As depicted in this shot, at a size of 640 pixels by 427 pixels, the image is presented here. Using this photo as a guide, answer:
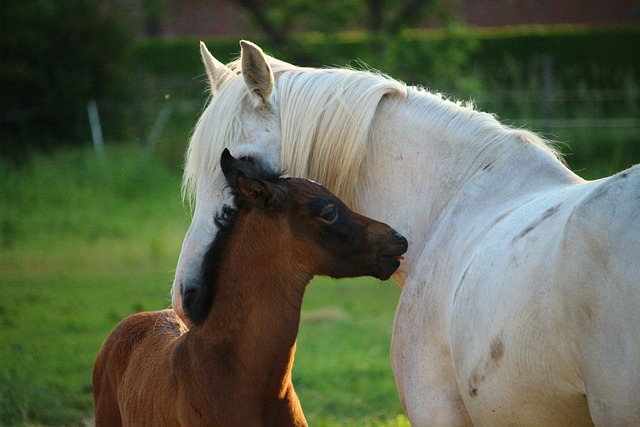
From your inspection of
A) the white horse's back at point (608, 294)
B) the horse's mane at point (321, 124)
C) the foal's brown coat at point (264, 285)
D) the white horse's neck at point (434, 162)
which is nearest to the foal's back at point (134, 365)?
the foal's brown coat at point (264, 285)

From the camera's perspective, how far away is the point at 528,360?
2312mm

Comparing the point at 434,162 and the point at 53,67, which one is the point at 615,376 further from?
A: the point at 53,67

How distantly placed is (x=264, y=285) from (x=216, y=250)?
216 mm

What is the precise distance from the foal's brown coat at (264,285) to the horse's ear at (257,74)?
36 cm

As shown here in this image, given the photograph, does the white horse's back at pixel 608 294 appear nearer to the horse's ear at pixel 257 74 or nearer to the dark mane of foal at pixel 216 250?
the dark mane of foal at pixel 216 250

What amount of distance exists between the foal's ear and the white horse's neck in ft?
1.52

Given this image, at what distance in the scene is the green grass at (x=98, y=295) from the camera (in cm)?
569

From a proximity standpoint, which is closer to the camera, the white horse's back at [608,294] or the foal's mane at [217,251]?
the white horse's back at [608,294]

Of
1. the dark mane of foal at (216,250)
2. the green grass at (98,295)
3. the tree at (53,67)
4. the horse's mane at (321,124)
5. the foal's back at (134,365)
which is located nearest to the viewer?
the dark mane of foal at (216,250)

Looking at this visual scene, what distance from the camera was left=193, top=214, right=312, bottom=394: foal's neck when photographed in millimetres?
2938

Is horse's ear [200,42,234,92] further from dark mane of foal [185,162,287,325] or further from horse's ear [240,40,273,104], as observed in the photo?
dark mane of foal [185,162,287,325]


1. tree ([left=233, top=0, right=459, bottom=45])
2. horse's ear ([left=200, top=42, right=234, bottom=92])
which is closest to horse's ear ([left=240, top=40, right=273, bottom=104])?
horse's ear ([left=200, top=42, right=234, bottom=92])

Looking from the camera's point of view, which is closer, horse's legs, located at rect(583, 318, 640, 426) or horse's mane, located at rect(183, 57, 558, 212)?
horse's legs, located at rect(583, 318, 640, 426)

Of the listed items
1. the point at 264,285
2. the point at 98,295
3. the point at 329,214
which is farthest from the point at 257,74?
the point at 98,295
